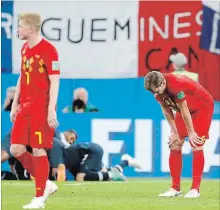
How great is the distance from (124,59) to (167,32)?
0.87 metres

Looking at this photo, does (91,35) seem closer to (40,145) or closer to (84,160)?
(84,160)

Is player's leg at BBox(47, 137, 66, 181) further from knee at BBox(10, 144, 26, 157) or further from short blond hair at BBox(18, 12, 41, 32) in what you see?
short blond hair at BBox(18, 12, 41, 32)

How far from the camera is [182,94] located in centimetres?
1227

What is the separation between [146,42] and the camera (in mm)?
19359

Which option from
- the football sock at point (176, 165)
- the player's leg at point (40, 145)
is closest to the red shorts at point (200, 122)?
the football sock at point (176, 165)

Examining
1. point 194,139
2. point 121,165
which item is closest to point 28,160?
point 194,139

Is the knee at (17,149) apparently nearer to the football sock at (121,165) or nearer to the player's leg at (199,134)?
the player's leg at (199,134)

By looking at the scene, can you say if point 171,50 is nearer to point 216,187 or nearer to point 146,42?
point 146,42

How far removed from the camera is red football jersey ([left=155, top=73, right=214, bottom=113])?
40.2ft

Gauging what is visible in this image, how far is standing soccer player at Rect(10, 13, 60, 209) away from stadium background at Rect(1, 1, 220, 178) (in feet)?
26.9

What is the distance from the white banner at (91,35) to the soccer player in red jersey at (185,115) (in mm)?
6375

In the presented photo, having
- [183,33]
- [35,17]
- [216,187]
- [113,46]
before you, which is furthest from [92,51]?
[35,17]

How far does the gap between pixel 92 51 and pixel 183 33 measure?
1.58 meters

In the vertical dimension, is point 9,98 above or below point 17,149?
above
